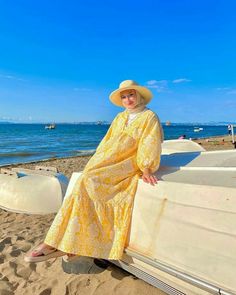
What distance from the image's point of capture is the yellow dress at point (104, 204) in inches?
102

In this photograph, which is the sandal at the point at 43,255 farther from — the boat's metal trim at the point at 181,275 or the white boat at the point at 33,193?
the white boat at the point at 33,193

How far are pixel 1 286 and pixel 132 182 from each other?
1682mm

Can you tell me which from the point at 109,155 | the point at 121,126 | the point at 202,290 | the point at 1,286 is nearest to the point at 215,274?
the point at 202,290

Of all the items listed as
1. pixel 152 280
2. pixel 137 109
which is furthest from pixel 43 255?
pixel 137 109

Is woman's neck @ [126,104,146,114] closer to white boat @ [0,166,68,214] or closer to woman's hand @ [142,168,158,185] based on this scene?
woman's hand @ [142,168,158,185]

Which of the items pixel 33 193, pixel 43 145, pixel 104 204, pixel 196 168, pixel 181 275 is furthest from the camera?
pixel 43 145

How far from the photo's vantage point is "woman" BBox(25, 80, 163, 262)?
2596 millimetres

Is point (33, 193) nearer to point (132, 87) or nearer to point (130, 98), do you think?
point (130, 98)

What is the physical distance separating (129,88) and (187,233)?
163cm

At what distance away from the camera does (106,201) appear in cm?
268

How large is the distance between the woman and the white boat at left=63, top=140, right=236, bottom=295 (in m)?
0.12

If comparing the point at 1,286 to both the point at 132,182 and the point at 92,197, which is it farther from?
the point at 132,182

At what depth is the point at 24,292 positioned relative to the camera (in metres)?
2.80

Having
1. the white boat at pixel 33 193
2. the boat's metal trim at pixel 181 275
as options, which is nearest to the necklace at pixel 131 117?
the boat's metal trim at pixel 181 275
